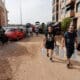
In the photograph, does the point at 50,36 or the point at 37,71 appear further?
the point at 50,36

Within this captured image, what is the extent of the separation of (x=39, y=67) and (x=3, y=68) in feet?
4.77

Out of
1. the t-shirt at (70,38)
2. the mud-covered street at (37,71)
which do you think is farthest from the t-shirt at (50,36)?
the t-shirt at (70,38)

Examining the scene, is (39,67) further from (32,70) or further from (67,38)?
(67,38)

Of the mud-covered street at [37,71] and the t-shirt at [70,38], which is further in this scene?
the t-shirt at [70,38]

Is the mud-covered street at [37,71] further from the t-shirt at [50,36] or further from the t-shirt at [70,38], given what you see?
the t-shirt at [50,36]

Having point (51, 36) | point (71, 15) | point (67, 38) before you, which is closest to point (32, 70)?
point (67, 38)

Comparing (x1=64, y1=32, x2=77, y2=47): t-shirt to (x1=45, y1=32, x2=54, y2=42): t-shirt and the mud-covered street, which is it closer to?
the mud-covered street

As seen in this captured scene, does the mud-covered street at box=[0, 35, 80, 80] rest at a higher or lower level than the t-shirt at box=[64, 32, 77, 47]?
lower

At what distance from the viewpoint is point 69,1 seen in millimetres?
48469

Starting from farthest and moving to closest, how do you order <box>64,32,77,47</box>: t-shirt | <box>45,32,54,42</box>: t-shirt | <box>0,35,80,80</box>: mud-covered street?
<box>45,32,54,42</box>: t-shirt, <box>64,32,77,47</box>: t-shirt, <box>0,35,80,80</box>: mud-covered street

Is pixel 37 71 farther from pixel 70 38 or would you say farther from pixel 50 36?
pixel 50 36

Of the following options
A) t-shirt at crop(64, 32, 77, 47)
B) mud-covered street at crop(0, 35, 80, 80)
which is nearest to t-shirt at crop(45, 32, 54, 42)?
mud-covered street at crop(0, 35, 80, 80)

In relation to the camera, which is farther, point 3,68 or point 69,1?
point 69,1

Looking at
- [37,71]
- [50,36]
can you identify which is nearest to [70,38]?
[50,36]
